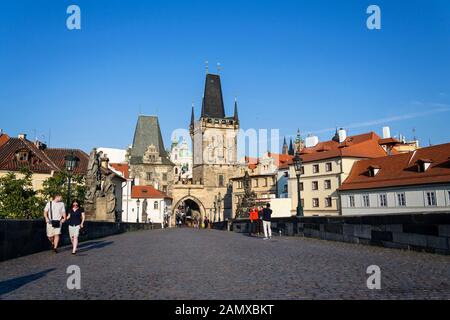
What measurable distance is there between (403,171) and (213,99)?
180ft

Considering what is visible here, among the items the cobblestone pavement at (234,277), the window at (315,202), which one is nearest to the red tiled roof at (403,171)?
the window at (315,202)

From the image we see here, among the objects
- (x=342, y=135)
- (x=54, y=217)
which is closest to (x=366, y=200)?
(x=342, y=135)

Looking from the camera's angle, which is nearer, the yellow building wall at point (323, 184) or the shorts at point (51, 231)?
the shorts at point (51, 231)

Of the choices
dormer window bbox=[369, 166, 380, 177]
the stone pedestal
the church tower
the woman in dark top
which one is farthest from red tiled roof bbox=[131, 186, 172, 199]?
the woman in dark top

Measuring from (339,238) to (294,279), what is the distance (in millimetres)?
8796

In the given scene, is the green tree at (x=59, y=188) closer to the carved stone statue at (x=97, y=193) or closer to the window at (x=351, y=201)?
the carved stone statue at (x=97, y=193)

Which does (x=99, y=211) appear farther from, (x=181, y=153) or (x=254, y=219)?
(x=181, y=153)

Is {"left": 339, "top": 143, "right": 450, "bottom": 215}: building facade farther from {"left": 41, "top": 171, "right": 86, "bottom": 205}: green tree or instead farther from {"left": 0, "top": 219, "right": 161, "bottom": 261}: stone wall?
{"left": 0, "top": 219, "right": 161, "bottom": 261}: stone wall

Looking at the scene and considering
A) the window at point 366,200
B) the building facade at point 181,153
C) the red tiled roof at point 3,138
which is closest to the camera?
the window at point 366,200

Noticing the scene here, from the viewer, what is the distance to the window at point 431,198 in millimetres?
38638

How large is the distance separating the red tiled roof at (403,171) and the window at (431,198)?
3.53 feet

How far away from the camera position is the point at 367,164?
50.3m

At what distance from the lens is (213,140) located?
285ft
